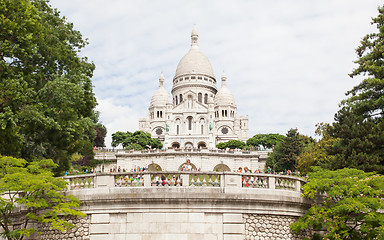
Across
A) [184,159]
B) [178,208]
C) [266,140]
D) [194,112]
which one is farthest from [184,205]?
[194,112]

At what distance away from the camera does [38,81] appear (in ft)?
79.6

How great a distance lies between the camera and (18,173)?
1517cm

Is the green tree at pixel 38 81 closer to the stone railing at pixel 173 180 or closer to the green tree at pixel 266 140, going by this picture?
the stone railing at pixel 173 180

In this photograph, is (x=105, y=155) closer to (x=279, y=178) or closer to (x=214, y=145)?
(x=214, y=145)

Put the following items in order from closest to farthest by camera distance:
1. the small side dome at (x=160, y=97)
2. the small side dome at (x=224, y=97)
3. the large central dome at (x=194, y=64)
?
the small side dome at (x=224, y=97), the small side dome at (x=160, y=97), the large central dome at (x=194, y=64)

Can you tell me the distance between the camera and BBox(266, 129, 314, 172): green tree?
6125cm

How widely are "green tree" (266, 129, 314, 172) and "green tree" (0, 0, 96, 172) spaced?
1602 inches

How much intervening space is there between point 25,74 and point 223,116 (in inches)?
4008

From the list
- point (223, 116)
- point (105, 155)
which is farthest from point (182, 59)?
point (105, 155)

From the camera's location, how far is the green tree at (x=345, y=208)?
15.7m

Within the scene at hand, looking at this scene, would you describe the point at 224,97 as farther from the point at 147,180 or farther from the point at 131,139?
the point at 147,180

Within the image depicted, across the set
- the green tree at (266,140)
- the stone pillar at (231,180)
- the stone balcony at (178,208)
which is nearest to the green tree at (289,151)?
the green tree at (266,140)

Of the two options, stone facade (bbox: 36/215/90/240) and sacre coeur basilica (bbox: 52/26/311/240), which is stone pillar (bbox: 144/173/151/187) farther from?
stone facade (bbox: 36/215/90/240)

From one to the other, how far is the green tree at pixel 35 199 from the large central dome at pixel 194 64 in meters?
120
